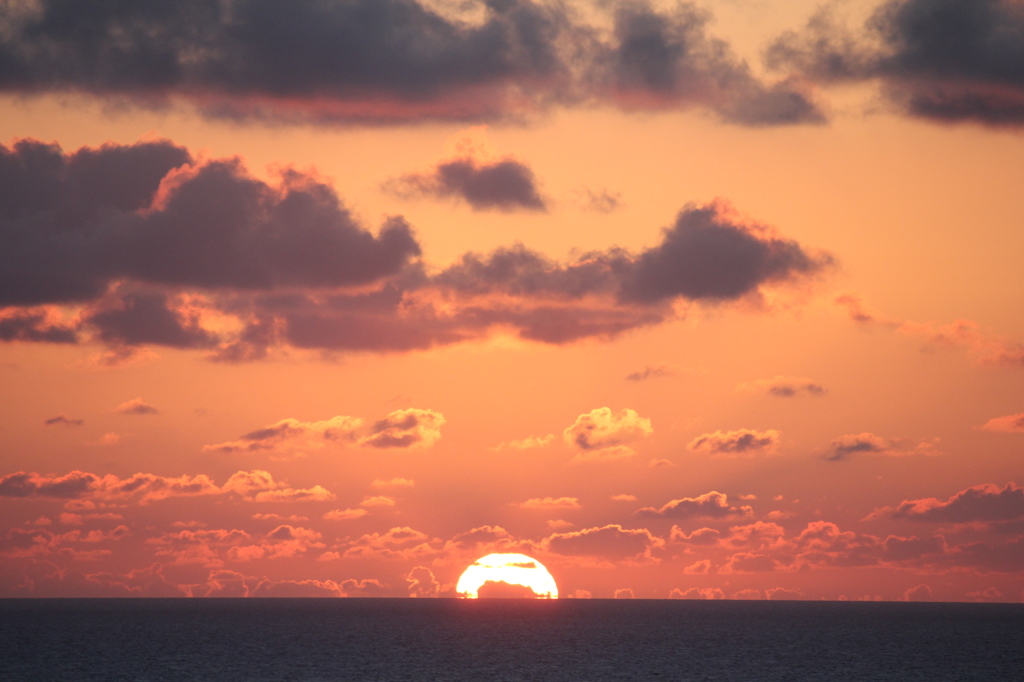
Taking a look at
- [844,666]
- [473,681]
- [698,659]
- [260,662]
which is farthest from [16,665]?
[844,666]

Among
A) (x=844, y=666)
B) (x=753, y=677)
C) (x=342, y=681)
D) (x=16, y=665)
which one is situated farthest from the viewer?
(x=844, y=666)

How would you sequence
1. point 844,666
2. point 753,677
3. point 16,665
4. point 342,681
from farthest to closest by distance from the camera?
point 844,666, point 16,665, point 753,677, point 342,681

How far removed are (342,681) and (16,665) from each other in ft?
195

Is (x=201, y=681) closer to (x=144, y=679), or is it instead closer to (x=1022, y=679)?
(x=144, y=679)

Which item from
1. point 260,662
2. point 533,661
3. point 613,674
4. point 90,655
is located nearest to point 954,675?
point 613,674

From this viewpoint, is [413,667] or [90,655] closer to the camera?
[413,667]

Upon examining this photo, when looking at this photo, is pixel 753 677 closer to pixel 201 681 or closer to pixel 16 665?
pixel 201 681

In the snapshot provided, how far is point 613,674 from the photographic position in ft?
511

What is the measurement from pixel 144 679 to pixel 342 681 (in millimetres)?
26167

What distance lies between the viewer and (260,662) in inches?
6811

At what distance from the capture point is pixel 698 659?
615 feet

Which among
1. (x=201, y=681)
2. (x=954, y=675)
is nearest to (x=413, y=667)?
(x=201, y=681)

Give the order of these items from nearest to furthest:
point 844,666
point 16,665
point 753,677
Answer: point 753,677, point 16,665, point 844,666

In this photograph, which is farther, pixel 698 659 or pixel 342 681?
pixel 698 659
